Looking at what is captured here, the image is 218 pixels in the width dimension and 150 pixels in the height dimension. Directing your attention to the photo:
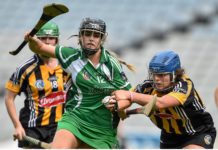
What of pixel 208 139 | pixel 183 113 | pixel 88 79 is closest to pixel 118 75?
pixel 88 79

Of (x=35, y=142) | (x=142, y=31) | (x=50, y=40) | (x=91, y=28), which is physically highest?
(x=91, y=28)

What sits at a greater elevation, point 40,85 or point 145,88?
point 145,88

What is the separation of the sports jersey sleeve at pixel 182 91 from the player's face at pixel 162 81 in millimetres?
74

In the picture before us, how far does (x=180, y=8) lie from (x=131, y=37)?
4.05 feet

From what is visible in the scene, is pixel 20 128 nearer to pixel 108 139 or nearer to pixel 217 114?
pixel 108 139

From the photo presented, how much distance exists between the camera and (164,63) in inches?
214

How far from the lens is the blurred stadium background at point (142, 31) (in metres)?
13.8

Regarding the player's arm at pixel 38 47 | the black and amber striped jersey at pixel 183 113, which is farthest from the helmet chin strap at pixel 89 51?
the black and amber striped jersey at pixel 183 113

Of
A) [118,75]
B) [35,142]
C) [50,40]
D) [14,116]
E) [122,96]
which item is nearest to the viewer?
[122,96]

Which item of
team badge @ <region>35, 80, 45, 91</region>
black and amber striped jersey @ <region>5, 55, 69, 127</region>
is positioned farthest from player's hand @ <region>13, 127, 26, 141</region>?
team badge @ <region>35, 80, 45, 91</region>

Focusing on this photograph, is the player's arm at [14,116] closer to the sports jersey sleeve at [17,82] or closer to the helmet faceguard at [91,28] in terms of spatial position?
the sports jersey sleeve at [17,82]

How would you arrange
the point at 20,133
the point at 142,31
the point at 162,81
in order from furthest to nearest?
1. the point at 142,31
2. the point at 20,133
3. the point at 162,81

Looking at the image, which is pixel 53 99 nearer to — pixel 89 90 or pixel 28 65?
pixel 28 65

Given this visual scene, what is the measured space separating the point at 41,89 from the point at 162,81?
1.86m
